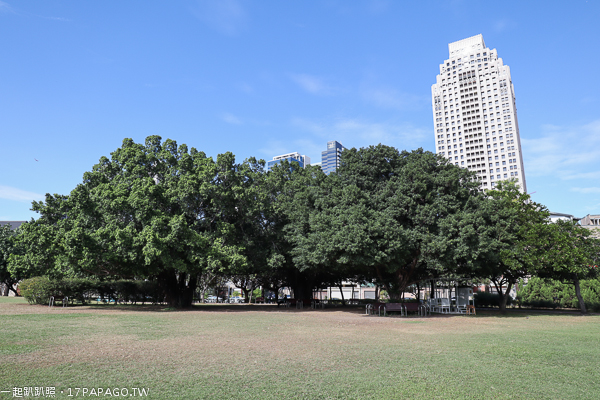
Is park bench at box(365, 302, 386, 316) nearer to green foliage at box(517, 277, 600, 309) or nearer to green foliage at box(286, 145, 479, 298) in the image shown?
green foliage at box(286, 145, 479, 298)

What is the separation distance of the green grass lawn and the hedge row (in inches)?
646

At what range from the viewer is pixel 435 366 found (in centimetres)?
757

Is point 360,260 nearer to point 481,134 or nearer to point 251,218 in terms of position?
point 251,218

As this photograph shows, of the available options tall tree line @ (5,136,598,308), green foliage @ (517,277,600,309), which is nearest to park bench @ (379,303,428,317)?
tall tree line @ (5,136,598,308)

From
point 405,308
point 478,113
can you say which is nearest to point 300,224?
point 405,308

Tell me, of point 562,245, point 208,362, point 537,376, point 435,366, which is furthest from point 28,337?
point 562,245

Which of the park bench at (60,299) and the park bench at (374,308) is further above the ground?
the park bench at (60,299)

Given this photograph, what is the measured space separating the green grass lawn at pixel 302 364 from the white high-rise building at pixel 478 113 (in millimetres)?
120998

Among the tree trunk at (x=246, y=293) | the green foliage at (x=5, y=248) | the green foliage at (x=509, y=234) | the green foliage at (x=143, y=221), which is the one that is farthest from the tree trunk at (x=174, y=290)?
the tree trunk at (x=246, y=293)

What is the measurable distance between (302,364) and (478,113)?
13747cm

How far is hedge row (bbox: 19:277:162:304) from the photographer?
26656mm

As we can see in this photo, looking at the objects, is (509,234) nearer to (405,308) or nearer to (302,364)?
(405,308)

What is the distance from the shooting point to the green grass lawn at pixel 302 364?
19.2ft

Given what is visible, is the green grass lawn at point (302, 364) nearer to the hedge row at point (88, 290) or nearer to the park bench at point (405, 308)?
the park bench at point (405, 308)
